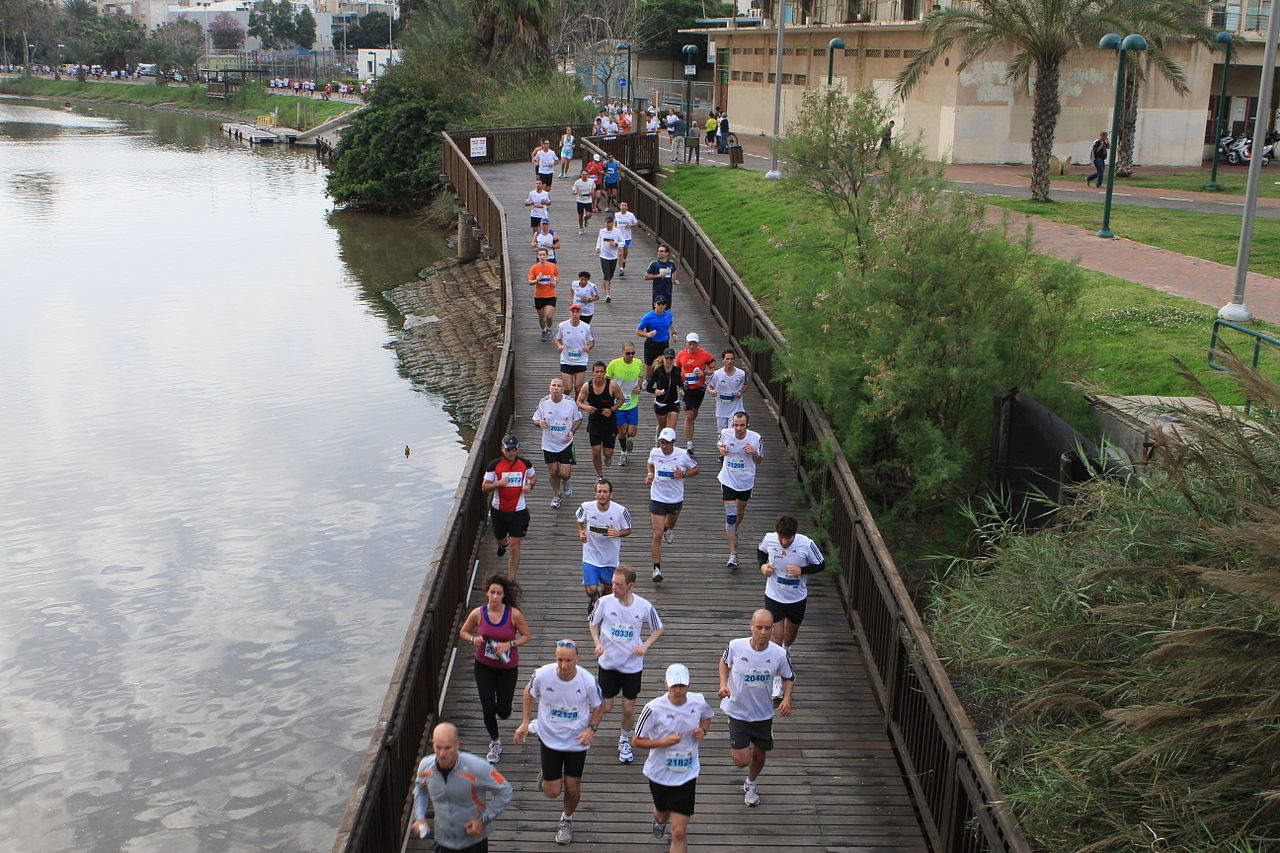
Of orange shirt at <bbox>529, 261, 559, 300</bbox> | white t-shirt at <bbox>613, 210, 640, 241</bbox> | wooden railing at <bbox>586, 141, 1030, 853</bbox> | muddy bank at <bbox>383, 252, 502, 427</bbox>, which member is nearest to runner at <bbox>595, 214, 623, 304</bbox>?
white t-shirt at <bbox>613, 210, 640, 241</bbox>

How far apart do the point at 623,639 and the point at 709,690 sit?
165 cm

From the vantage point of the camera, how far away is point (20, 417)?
25578 mm

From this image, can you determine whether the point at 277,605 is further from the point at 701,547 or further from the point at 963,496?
the point at 963,496

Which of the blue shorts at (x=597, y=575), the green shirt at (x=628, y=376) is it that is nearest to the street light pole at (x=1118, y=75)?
the green shirt at (x=628, y=376)

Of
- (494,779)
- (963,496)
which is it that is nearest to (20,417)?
(963,496)

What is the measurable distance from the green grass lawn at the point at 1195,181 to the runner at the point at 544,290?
18.7 m

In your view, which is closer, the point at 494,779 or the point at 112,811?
the point at 494,779

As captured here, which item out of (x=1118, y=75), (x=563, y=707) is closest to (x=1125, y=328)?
(x=1118, y=75)

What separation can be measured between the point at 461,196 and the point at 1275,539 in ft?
104

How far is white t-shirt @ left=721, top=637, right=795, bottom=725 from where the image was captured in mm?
8883

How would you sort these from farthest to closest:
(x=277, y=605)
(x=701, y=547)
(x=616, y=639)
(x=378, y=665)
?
1. (x=277, y=605)
2. (x=378, y=665)
3. (x=701, y=547)
4. (x=616, y=639)

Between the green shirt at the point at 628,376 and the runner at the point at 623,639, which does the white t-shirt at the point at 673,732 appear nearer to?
the runner at the point at 623,639

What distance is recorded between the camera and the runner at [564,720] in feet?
28.1

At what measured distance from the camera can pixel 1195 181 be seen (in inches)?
1389
